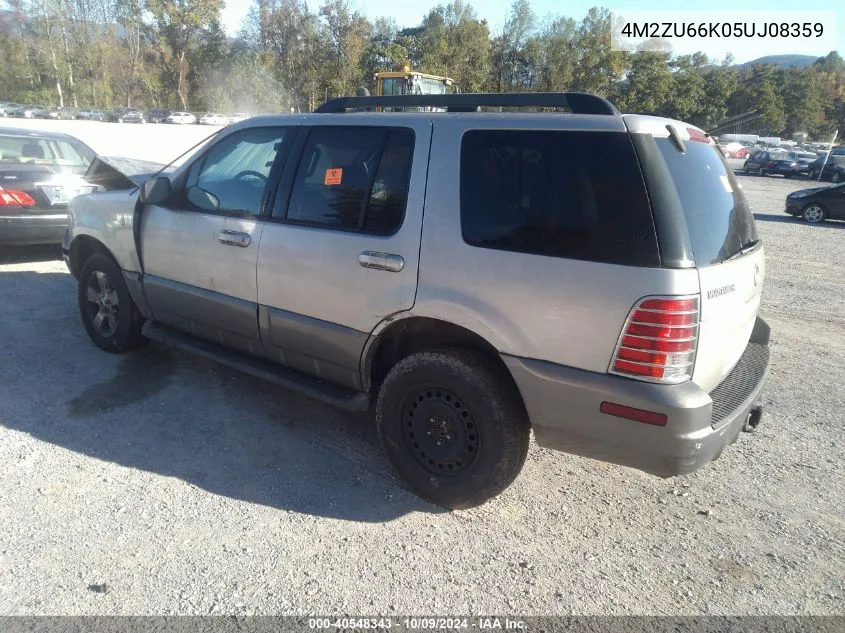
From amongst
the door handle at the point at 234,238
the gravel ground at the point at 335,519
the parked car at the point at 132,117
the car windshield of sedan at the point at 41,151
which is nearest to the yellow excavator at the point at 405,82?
the car windshield of sedan at the point at 41,151

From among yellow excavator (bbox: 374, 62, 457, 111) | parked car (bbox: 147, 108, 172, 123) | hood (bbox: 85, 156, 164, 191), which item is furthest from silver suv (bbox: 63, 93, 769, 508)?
parked car (bbox: 147, 108, 172, 123)

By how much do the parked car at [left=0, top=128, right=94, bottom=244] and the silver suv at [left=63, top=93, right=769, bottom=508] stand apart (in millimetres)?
4156

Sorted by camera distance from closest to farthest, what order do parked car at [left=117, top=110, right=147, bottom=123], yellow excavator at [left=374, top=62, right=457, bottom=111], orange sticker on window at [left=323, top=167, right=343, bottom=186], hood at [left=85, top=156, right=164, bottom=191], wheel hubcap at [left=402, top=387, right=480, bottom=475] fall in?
wheel hubcap at [left=402, top=387, right=480, bottom=475] < orange sticker on window at [left=323, top=167, right=343, bottom=186] < hood at [left=85, top=156, right=164, bottom=191] < yellow excavator at [left=374, top=62, right=457, bottom=111] < parked car at [left=117, top=110, right=147, bottom=123]

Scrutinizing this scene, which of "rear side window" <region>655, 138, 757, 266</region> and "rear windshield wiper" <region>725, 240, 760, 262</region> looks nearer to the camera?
"rear side window" <region>655, 138, 757, 266</region>

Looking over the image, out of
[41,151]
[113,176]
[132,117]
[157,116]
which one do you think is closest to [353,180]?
[113,176]

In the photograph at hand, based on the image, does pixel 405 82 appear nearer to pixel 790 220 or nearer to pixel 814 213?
pixel 790 220

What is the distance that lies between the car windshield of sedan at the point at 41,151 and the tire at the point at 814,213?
54.5 feet

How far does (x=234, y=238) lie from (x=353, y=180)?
3.02ft

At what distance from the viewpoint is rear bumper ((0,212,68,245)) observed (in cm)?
695

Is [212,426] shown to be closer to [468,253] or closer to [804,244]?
[468,253]

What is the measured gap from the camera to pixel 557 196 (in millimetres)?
2611

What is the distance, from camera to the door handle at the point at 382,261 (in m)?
2.99

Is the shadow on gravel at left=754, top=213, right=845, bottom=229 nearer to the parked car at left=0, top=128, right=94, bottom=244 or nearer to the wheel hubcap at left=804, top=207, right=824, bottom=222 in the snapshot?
the wheel hubcap at left=804, top=207, right=824, bottom=222

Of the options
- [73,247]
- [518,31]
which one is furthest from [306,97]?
[73,247]
